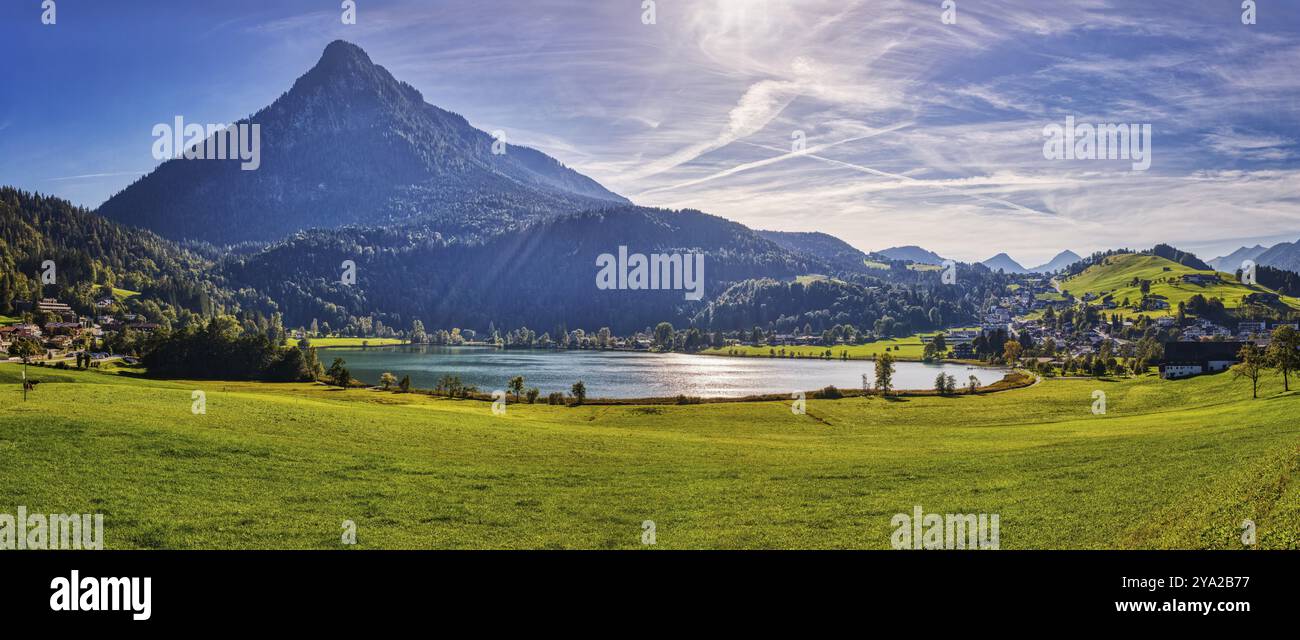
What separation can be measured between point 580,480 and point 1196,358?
13291cm

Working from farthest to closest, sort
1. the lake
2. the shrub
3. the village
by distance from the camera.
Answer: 1. the lake
2. the village
3. the shrub

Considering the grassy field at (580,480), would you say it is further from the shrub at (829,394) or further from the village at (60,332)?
the village at (60,332)

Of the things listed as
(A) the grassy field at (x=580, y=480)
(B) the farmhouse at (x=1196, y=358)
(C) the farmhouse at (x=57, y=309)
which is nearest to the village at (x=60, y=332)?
(C) the farmhouse at (x=57, y=309)

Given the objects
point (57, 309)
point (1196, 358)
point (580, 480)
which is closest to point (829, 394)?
point (1196, 358)

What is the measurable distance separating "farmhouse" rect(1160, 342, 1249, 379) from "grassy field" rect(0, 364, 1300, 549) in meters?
82.6

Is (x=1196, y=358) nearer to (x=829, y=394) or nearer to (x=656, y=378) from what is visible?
(x=829, y=394)

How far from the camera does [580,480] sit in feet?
99.1

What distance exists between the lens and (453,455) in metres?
35.7

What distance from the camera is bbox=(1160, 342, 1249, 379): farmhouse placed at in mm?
116250

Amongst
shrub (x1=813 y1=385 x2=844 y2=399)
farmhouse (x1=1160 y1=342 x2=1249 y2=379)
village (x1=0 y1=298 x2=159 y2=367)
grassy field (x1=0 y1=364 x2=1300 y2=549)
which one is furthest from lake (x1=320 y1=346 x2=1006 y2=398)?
grassy field (x1=0 y1=364 x2=1300 y2=549)

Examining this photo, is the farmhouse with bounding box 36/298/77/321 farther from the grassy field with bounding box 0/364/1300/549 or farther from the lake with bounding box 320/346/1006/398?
the grassy field with bounding box 0/364/1300/549
